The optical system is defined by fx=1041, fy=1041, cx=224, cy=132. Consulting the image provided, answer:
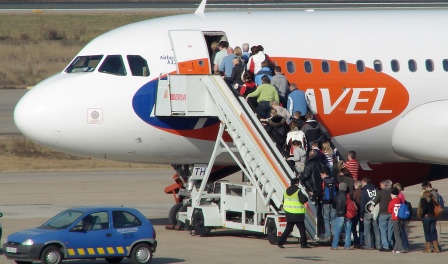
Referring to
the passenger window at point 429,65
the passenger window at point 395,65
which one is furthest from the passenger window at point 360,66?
the passenger window at point 429,65

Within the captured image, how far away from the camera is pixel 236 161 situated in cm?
2825

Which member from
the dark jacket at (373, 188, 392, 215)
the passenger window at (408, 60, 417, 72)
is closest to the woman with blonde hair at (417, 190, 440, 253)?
the dark jacket at (373, 188, 392, 215)

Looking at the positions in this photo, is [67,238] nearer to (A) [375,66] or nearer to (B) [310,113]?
(B) [310,113]

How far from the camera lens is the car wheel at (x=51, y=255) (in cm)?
2208

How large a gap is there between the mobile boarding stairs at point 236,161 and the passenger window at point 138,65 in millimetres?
648

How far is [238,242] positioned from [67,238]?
6.36 m

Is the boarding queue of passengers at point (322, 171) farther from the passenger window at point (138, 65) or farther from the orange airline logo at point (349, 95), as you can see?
the passenger window at point (138, 65)

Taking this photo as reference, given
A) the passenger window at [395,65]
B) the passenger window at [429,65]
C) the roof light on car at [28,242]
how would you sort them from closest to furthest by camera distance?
1. the roof light on car at [28,242]
2. the passenger window at [395,65]
3. the passenger window at [429,65]

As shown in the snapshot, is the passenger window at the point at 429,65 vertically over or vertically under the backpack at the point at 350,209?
over

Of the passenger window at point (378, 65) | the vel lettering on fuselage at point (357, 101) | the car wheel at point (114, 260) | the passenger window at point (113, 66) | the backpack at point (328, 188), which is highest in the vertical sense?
the passenger window at point (378, 65)

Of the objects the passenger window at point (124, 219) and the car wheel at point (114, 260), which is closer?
the passenger window at point (124, 219)

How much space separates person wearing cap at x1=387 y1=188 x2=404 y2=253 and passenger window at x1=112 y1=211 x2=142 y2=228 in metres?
6.46

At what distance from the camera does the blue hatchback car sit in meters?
22.1

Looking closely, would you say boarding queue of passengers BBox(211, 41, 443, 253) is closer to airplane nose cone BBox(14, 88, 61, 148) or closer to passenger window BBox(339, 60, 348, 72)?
passenger window BBox(339, 60, 348, 72)
